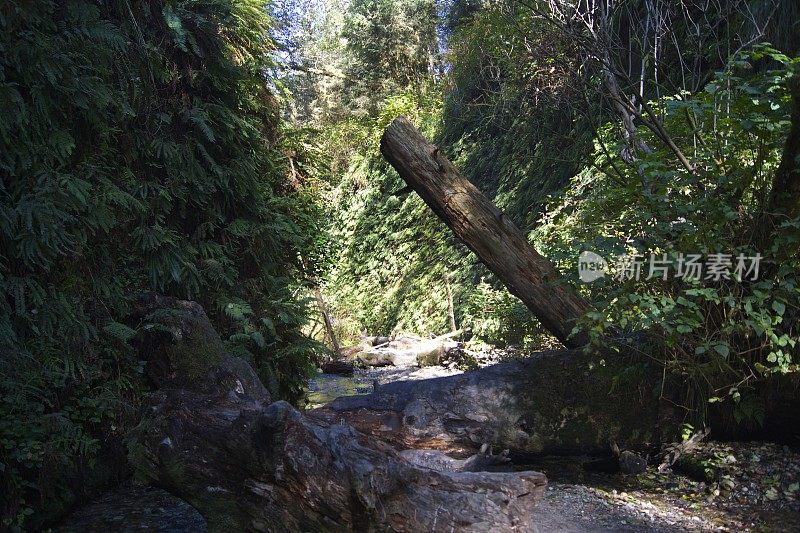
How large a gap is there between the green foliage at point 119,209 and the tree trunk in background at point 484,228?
4.65 ft

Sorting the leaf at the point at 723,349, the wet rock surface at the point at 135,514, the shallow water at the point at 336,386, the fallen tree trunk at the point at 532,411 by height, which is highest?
the leaf at the point at 723,349

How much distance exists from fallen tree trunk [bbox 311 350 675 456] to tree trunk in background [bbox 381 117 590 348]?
18.1 inches

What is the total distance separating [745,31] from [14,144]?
7143 millimetres

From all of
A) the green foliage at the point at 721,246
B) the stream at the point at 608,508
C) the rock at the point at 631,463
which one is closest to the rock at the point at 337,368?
the stream at the point at 608,508

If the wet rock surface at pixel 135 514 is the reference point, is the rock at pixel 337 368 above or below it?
above

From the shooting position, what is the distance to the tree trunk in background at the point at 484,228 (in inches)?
202

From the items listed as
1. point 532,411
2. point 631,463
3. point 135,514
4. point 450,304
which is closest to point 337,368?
point 450,304

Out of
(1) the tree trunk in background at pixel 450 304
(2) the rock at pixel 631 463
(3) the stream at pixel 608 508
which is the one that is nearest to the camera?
(3) the stream at pixel 608 508

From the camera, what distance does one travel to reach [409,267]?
13.6 m

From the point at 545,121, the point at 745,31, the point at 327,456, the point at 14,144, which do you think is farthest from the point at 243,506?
the point at 545,121

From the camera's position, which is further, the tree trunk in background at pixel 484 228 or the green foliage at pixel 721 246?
the tree trunk in background at pixel 484 228

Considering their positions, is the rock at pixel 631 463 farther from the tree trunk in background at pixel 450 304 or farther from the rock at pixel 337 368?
the tree trunk in background at pixel 450 304

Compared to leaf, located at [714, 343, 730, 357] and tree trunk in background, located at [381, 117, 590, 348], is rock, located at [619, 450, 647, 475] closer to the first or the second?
tree trunk in background, located at [381, 117, 590, 348]

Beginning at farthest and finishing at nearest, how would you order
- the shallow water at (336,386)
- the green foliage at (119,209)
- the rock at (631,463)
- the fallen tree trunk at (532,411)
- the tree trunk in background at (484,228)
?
the shallow water at (336,386), the tree trunk in background at (484,228), the fallen tree trunk at (532,411), the rock at (631,463), the green foliage at (119,209)
